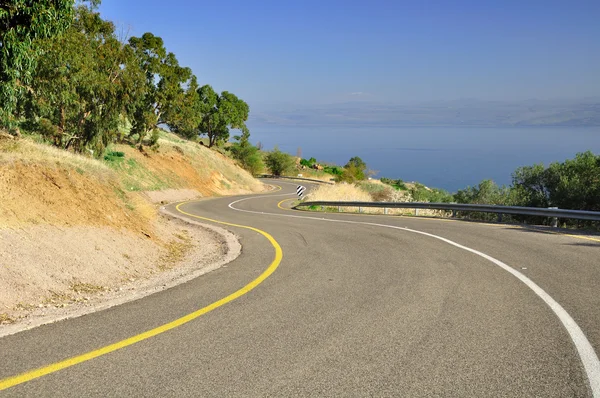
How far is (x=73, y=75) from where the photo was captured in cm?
2130

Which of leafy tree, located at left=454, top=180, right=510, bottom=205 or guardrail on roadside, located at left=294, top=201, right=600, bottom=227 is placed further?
leafy tree, located at left=454, top=180, right=510, bottom=205

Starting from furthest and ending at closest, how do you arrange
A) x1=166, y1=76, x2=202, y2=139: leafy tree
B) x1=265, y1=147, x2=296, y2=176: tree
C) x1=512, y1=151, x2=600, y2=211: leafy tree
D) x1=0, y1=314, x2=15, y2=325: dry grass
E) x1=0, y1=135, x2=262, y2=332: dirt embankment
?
1. x1=265, y1=147, x2=296, y2=176: tree
2. x1=166, y1=76, x2=202, y2=139: leafy tree
3. x1=512, y1=151, x2=600, y2=211: leafy tree
4. x1=0, y1=135, x2=262, y2=332: dirt embankment
5. x1=0, y1=314, x2=15, y2=325: dry grass

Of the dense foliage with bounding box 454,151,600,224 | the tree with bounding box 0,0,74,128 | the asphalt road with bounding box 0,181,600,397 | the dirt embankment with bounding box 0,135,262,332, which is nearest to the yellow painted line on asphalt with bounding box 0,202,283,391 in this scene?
the asphalt road with bounding box 0,181,600,397

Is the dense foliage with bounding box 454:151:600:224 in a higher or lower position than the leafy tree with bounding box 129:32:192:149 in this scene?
lower

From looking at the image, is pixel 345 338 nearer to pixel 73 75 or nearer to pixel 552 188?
pixel 73 75

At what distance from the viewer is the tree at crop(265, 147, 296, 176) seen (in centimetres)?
8550

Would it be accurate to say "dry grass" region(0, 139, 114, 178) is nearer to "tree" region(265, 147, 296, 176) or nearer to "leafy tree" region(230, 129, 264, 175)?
"leafy tree" region(230, 129, 264, 175)

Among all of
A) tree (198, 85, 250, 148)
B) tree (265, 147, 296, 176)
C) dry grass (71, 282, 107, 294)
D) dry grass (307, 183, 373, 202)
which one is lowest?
dry grass (71, 282, 107, 294)


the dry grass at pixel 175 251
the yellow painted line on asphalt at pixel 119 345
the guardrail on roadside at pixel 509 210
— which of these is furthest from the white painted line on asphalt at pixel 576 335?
the guardrail on roadside at pixel 509 210

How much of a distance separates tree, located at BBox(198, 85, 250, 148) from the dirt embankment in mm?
60738

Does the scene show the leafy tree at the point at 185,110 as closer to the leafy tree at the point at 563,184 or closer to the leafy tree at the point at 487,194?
the leafy tree at the point at 487,194

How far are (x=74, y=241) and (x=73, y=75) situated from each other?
50.4 feet

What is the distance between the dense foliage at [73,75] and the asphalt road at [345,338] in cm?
665

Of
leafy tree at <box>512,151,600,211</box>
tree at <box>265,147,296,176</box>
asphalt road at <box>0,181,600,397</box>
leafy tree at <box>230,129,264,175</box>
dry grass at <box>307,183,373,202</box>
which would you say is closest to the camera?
asphalt road at <box>0,181,600,397</box>
